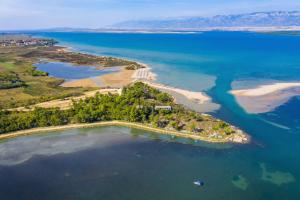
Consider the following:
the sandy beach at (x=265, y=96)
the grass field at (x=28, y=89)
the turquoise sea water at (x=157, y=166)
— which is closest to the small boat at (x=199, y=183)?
the turquoise sea water at (x=157, y=166)

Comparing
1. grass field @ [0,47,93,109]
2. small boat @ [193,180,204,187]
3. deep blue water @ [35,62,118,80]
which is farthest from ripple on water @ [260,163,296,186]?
deep blue water @ [35,62,118,80]

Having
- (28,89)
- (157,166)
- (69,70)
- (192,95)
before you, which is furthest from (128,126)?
(69,70)

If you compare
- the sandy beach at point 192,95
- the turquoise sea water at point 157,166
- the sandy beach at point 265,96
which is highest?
the sandy beach at point 265,96

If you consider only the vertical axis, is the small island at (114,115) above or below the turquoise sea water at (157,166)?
above

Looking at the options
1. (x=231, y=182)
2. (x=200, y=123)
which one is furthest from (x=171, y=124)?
(x=231, y=182)

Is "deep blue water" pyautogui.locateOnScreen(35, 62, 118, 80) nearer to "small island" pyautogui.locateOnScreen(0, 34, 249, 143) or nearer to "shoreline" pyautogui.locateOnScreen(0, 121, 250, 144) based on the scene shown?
"small island" pyautogui.locateOnScreen(0, 34, 249, 143)

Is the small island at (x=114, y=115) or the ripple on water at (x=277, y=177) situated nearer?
the ripple on water at (x=277, y=177)

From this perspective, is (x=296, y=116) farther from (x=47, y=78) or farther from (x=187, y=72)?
(x=47, y=78)

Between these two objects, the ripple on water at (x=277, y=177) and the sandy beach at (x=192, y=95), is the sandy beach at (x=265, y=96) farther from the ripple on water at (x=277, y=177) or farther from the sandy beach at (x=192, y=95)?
the ripple on water at (x=277, y=177)
